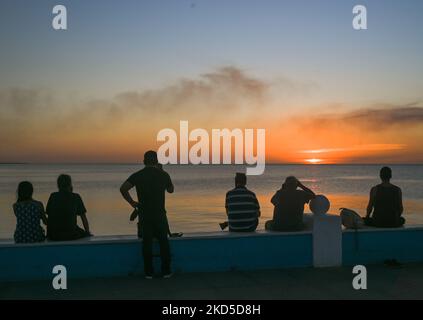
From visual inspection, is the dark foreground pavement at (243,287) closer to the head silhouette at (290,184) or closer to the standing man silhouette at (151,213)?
the standing man silhouette at (151,213)

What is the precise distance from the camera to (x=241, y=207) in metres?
7.26

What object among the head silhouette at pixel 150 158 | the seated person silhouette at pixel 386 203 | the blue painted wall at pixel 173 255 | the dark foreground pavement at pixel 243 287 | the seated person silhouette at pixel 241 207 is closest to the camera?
the dark foreground pavement at pixel 243 287

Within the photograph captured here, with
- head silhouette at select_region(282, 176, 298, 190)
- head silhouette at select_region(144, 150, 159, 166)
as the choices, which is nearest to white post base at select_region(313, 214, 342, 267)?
head silhouette at select_region(282, 176, 298, 190)

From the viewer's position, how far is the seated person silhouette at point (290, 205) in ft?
24.3

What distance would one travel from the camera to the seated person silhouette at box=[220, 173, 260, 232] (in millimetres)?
7246

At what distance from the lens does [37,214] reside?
6535 millimetres

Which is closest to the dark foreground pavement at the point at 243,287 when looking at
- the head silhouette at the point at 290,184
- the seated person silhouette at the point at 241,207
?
the seated person silhouette at the point at 241,207

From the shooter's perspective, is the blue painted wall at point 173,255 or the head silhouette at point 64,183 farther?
the head silhouette at point 64,183

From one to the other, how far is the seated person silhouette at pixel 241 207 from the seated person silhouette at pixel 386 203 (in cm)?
196

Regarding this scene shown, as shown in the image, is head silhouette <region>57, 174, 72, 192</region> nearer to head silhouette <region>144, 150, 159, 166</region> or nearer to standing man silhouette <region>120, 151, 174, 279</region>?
standing man silhouette <region>120, 151, 174, 279</region>

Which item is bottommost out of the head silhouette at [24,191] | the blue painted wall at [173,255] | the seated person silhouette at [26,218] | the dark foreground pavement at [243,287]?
the dark foreground pavement at [243,287]

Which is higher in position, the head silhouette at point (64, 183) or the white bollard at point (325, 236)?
the head silhouette at point (64, 183)

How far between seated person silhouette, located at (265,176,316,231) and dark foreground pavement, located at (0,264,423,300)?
2.48 feet

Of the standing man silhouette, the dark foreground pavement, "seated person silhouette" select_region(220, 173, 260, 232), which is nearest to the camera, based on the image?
the dark foreground pavement
